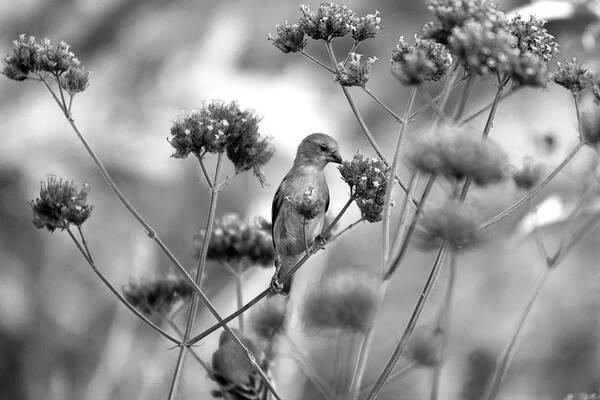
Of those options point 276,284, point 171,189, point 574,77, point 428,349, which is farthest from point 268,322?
point 171,189

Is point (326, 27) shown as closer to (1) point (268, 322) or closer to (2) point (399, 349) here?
(1) point (268, 322)

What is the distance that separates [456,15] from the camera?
2375 millimetres

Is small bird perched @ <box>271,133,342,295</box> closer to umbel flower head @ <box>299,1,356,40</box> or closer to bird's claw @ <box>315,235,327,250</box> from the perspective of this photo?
bird's claw @ <box>315,235,327,250</box>

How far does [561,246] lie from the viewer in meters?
2.93

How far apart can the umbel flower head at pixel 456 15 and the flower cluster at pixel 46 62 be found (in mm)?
1152

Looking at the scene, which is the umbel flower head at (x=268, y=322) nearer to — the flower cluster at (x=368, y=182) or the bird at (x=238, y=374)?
the bird at (x=238, y=374)

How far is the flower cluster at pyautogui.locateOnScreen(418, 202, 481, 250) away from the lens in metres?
1.88

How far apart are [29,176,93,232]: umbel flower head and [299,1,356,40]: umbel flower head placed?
2.89 ft

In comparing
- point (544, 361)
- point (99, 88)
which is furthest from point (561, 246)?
point (99, 88)

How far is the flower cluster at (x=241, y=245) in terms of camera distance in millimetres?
3488

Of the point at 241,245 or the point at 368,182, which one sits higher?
the point at 241,245

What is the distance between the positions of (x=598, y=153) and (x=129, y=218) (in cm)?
687

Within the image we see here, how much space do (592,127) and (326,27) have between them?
94 cm

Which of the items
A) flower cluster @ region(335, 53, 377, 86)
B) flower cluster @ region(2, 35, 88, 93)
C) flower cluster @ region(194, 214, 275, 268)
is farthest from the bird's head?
flower cluster @ region(2, 35, 88, 93)
